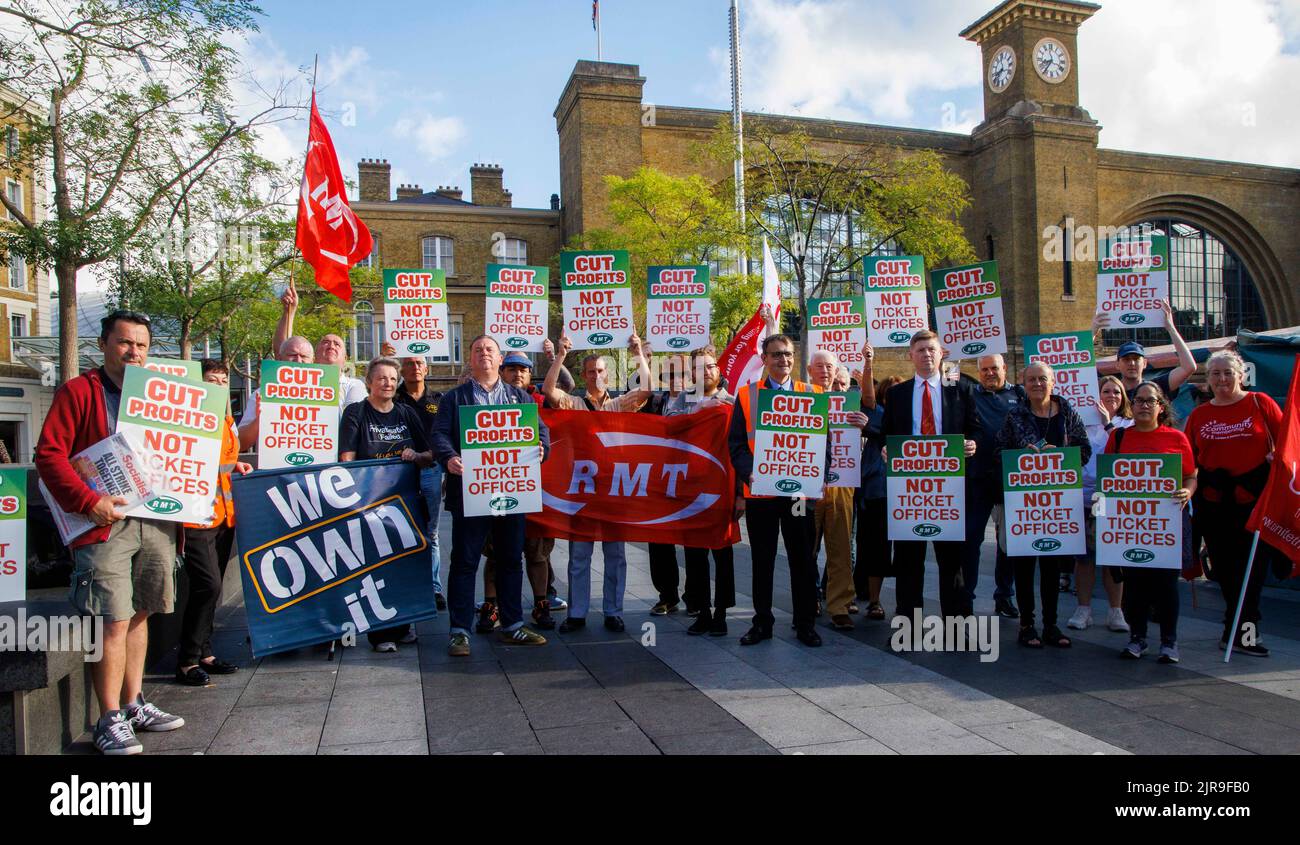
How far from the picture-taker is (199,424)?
4.82m

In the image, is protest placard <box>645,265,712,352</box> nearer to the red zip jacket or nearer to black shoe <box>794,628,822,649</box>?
black shoe <box>794,628,822,649</box>

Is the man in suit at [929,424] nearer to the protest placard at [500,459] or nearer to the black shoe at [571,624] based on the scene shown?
the black shoe at [571,624]

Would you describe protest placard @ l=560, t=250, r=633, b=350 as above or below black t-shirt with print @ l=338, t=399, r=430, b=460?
→ above

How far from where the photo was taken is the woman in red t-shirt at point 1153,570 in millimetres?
6082

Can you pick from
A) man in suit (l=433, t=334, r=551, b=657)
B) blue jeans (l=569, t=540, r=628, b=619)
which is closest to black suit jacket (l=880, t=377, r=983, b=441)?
blue jeans (l=569, t=540, r=628, b=619)

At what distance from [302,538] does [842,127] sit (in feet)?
132

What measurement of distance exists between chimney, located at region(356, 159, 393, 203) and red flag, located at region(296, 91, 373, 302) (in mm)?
42295

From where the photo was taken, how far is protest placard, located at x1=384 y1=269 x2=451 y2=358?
8.34m

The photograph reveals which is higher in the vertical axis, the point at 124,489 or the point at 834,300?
the point at 834,300

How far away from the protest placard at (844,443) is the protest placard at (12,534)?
511 cm

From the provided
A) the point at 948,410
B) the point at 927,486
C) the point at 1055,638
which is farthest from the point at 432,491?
the point at 1055,638
